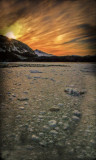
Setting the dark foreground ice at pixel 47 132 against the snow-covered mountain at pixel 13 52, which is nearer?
the dark foreground ice at pixel 47 132

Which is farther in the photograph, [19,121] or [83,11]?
[83,11]

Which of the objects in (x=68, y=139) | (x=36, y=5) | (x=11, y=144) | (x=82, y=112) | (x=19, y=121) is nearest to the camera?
(x=11, y=144)

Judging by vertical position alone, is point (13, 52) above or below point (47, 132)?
above

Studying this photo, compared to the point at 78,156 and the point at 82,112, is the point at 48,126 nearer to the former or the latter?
the point at 78,156

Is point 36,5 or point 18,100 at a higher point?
point 36,5

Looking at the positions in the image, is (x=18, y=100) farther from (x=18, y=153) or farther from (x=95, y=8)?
(x=95, y=8)

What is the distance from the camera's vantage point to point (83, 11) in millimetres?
2150

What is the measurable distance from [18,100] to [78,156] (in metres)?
2.07

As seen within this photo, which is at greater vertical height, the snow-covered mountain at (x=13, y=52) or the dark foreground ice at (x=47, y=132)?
the snow-covered mountain at (x=13, y=52)

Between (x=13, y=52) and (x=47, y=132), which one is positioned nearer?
(x=47, y=132)

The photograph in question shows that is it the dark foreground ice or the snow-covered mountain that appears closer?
the dark foreground ice

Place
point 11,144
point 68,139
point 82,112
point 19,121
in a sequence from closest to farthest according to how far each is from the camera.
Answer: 1. point 11,144
2. point 68,139
3. point 19,121
4. point 82,112

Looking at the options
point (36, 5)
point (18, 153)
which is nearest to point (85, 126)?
point (18, 153)

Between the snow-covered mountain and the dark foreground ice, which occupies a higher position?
the snow-covered mountain
